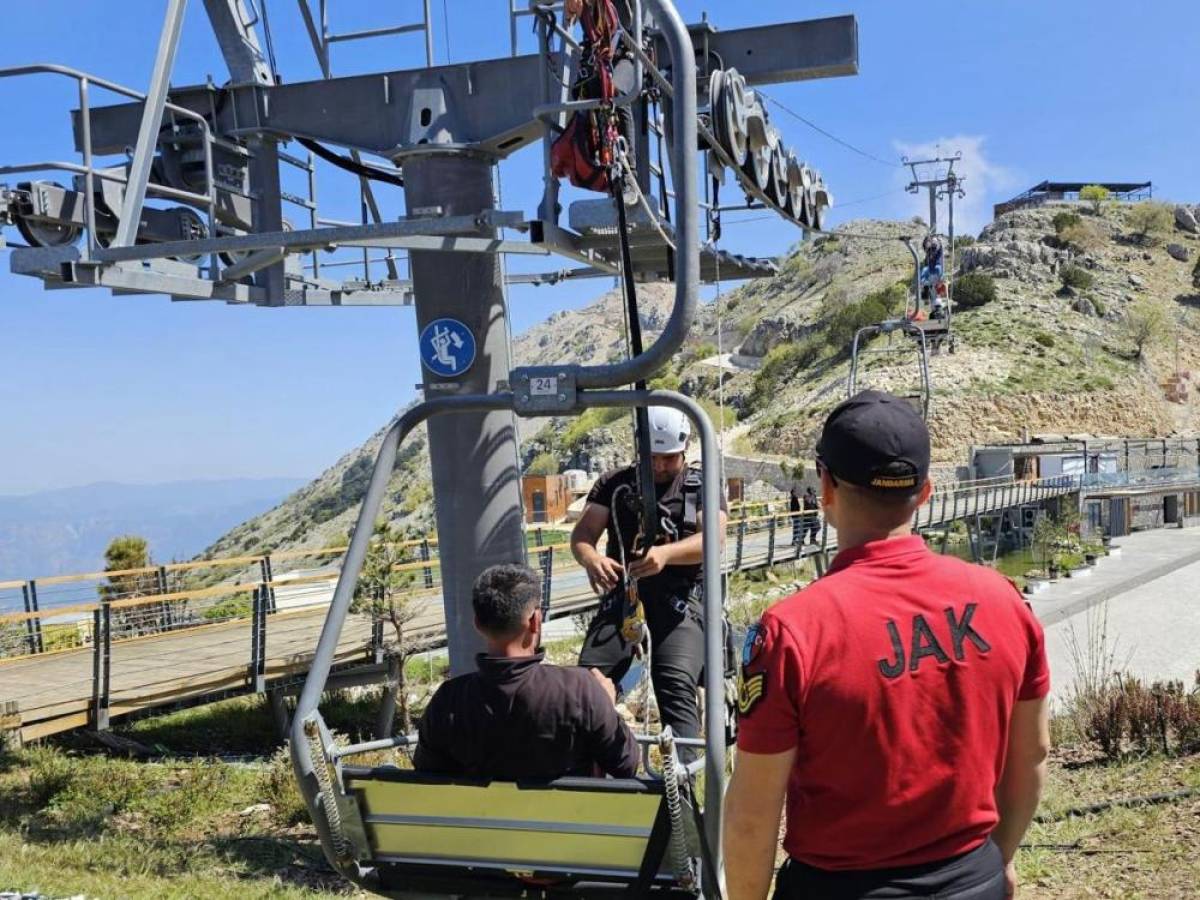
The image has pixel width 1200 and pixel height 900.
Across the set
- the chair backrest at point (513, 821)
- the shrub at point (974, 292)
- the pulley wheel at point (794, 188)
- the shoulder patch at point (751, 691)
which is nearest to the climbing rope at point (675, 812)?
the chair backrest at point (513, 821)

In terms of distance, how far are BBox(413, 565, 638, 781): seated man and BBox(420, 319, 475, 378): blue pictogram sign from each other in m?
3.72

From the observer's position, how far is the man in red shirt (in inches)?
86.8

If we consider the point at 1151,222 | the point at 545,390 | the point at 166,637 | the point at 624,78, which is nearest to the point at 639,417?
the point at 545,390

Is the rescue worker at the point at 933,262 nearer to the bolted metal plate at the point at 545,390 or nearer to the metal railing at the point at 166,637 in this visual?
the metal railing at the point at 166,637

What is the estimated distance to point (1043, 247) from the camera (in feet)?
261

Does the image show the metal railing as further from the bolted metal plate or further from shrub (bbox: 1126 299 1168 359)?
shrub (bbox: 1126 299 1168 359)

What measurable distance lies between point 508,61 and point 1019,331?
64604 millimetres

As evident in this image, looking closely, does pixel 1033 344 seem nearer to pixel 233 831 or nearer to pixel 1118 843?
pixel 1118 843

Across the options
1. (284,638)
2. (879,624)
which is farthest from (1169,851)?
(284,638)

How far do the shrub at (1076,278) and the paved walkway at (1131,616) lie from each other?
47197 mm

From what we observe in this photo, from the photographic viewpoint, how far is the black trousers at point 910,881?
2.28 metres

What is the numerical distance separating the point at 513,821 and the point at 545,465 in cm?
6793

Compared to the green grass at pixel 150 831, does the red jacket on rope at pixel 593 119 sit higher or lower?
higher

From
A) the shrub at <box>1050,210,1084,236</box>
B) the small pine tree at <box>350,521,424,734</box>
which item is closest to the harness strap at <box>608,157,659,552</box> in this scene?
the small pine tree at <box>350,521,424,734</box>
